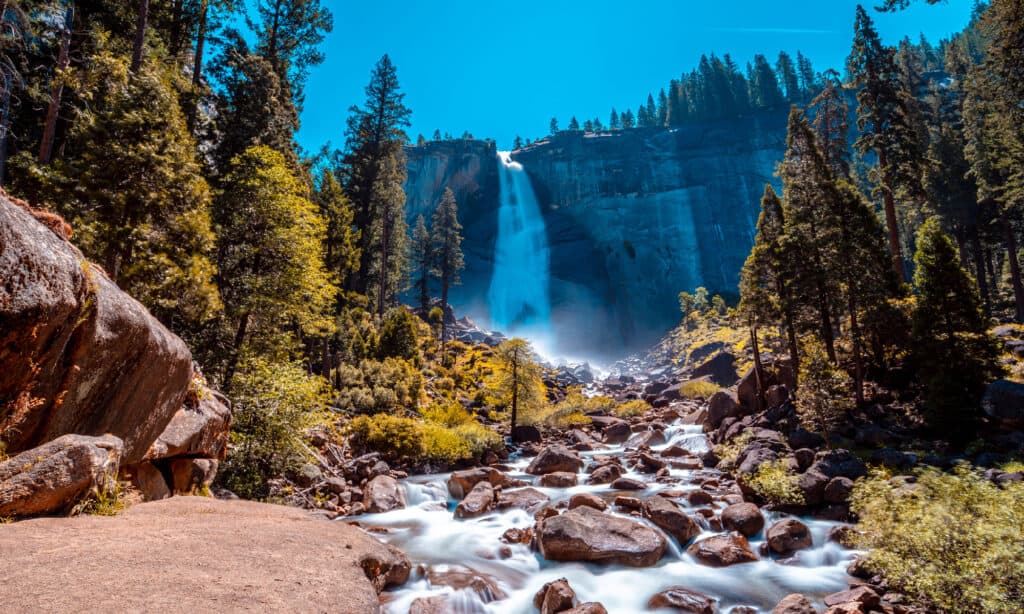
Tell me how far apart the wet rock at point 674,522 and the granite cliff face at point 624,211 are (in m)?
66.3

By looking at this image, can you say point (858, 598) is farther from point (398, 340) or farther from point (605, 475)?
point (398, 340)

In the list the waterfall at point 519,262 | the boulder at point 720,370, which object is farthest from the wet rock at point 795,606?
the waterfall at point 519,262

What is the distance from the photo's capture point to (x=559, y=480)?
53.9 ft

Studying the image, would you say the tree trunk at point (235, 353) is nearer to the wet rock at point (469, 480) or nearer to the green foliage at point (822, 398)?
the wet rock at point (469, 480)

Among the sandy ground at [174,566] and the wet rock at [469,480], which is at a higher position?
the sandy ground at [174,566]

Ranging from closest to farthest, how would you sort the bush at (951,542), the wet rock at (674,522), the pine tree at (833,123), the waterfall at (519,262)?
1. the bush at (951,542)
2. the wet rock at (674,522)
3. the pine tree at (833,123)
4. the waterfall at (519,262)

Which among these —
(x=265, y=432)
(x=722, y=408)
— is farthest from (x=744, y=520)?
(x=722, y=408)

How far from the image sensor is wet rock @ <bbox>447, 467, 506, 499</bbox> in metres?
15.5

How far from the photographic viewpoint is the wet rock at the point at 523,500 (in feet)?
44.8

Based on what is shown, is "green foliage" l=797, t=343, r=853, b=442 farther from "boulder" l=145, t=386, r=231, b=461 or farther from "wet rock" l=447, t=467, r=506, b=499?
"boulder" l=145, t=386, r=231, b=461

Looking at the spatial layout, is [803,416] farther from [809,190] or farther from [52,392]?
[52,392]

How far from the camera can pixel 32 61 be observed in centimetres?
1672

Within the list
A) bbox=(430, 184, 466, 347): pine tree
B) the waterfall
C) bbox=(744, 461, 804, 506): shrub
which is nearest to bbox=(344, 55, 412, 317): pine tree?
bbox=(430, 184, 466, 347): pine tree

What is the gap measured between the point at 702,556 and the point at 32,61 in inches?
1028
